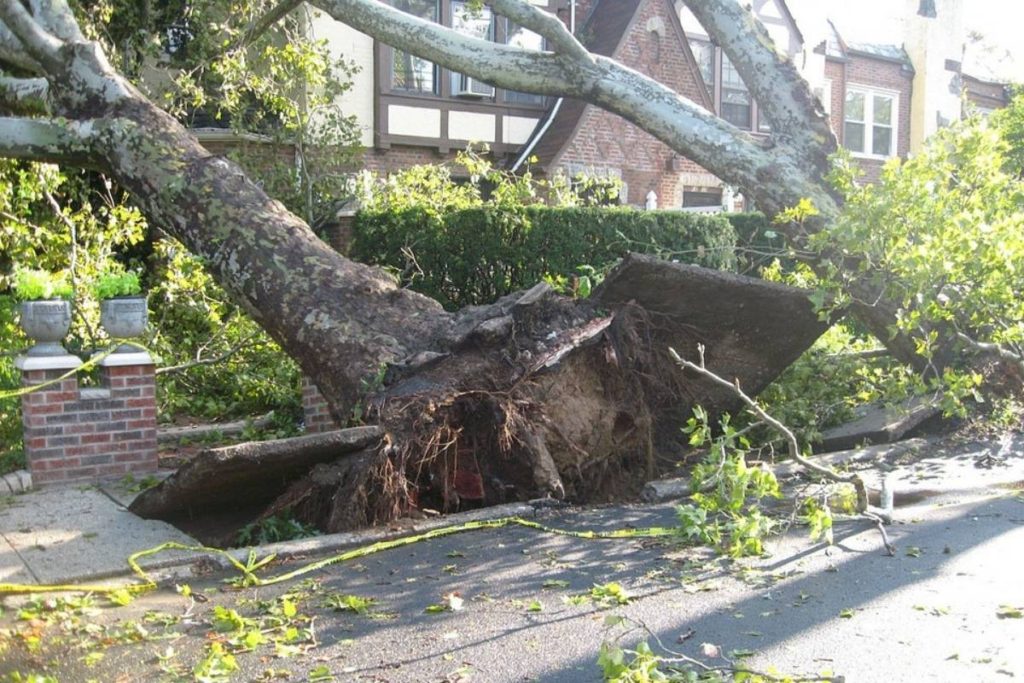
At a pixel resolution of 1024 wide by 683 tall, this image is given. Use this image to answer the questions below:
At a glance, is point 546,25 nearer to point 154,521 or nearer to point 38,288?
point 38,288

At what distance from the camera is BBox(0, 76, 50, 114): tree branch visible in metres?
9.00

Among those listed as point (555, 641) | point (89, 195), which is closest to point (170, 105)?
point (89, 195)

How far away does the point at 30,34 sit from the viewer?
8281 millimetres

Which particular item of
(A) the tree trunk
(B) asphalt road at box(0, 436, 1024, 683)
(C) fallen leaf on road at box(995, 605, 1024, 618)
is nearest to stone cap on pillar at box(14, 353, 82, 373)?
(A) the tree trunk

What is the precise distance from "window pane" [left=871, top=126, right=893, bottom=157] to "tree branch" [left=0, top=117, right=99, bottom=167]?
75.6 feet

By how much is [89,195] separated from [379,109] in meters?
5.38

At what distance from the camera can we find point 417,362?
631cm

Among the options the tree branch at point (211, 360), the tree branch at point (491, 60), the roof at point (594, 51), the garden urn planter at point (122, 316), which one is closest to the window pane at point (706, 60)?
the roof at point (594, 51)

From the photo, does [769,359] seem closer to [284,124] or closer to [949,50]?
[284,124]

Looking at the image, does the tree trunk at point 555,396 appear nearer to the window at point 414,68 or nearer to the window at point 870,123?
the window at point 414,68

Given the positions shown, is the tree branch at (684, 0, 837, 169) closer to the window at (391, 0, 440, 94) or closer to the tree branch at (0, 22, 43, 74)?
the tree branch at (0, 22, 43, 74)

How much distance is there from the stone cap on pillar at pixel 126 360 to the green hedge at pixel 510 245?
4.30 metres

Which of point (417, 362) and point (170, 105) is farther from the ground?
point (170, 105)

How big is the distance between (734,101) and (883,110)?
6.54 metres
